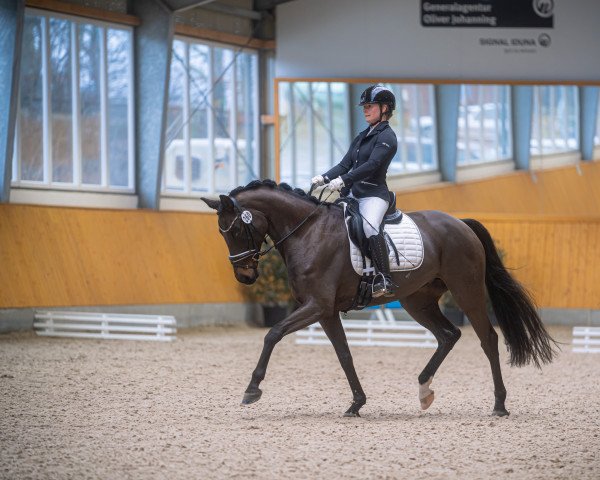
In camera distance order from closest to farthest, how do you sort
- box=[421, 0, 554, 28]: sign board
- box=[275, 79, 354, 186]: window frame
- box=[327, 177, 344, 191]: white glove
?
box=[327, 177, 344, 191]: white glove, box=[421, 0, 554, 28]: sign board, box=[275, 79, 354, 186]: window frame

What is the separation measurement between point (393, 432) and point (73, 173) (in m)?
8.98

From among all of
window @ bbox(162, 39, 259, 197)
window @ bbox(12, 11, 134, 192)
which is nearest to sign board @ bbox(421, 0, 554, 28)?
window @ bbox(162, 39, 259, 197)

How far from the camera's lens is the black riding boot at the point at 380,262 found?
6.87 metres

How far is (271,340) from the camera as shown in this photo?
21.2 ft

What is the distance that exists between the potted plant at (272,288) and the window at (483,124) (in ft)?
11.4

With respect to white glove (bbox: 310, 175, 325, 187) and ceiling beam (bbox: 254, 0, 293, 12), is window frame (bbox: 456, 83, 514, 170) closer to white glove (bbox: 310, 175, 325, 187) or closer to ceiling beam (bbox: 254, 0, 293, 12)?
ceiling beam (bbox: 254, 0, 293, 12)

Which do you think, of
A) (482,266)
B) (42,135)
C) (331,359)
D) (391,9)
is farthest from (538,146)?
(482,266)

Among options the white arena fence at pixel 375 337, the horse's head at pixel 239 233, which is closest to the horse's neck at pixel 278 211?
the horse's head at pixel 239 233

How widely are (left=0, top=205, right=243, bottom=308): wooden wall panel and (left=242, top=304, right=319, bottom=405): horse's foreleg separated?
6604 millimetres

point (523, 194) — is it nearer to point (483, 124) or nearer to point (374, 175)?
point (483, 124)

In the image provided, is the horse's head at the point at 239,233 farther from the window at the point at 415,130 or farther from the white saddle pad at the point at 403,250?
the window at the point at 415,130

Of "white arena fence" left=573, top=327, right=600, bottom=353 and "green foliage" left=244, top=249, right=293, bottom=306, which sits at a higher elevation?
"green foliage" left=244, top=249, right=293, bottom=306

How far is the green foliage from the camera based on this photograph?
598 inches

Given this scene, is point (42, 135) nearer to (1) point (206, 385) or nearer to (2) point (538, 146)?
(1) point (206, 385)
